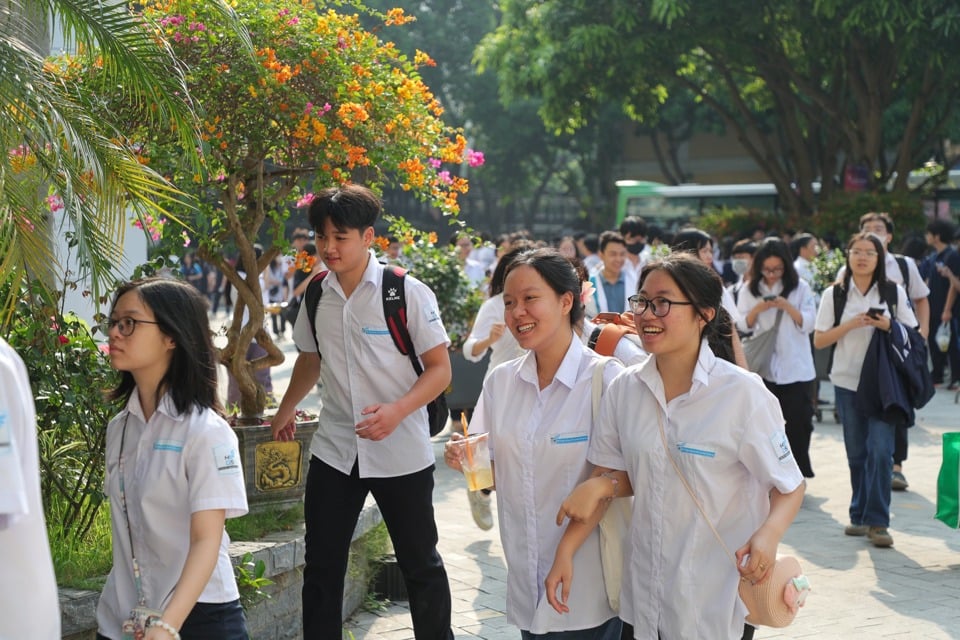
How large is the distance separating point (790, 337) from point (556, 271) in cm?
504

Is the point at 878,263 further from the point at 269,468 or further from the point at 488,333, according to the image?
the point at 269,468

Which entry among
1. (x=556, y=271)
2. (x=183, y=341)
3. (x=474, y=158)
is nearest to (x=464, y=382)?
(x=474, y=158)

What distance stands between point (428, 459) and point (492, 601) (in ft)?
5.68

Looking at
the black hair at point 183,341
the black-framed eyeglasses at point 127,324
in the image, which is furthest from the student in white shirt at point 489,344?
the black-framed eyeglasses at point 127,324

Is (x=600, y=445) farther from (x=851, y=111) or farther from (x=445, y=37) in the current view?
(x=445, y=37)

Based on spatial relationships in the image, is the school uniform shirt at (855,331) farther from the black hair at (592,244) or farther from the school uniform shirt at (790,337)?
the black hair at (592,244)

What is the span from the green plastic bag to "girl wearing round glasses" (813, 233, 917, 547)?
2.60 feet

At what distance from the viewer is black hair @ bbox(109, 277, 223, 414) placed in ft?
10.5

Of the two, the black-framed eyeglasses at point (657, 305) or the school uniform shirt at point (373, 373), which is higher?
the black-framed eyeglasses at point (657, 305)

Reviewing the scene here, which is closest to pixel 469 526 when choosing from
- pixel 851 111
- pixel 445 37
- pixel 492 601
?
pixel 492 601

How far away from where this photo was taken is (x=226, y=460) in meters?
3.14

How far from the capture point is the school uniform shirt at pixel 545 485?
357 cm

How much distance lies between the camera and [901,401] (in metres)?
7.20

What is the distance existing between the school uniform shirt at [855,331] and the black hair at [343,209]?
3.87 metres
